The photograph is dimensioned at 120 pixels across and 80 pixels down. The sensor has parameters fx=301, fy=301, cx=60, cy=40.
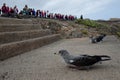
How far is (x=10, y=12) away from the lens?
1037 inches

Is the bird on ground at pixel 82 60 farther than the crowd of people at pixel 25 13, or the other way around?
the crowd of people at pixel 25 13

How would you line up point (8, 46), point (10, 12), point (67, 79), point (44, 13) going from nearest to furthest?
point (67, 79) → point (8, 46) → point (10, 12) → point (44, 13)

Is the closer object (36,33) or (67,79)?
(67,79)

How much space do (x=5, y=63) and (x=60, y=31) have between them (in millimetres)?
18642

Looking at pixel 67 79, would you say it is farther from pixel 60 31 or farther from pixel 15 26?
pixel 60 31

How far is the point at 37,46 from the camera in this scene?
59.2 feet

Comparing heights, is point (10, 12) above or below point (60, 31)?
above

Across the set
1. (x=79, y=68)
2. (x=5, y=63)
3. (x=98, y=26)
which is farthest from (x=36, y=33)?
(x=98, y=26)

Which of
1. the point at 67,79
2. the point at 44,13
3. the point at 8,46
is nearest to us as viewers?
the point at 67,79

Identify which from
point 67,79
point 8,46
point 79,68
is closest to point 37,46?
point 8,46

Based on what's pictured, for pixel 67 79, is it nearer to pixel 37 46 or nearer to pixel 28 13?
pixel 37 46

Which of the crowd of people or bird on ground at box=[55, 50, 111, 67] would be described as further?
the crowd of people

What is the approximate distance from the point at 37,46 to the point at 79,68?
8.54 m

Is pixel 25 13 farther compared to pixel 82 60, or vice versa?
pixel 25 13
